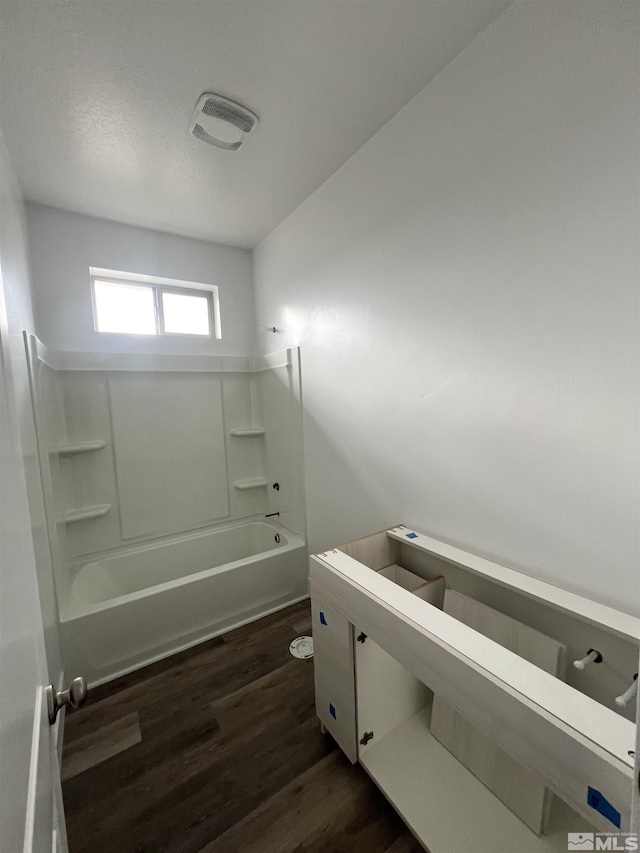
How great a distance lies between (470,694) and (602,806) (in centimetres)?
26

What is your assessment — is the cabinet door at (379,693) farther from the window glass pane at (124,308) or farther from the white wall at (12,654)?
the window glass pane at (124,308)

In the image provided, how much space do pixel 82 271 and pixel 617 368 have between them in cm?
297

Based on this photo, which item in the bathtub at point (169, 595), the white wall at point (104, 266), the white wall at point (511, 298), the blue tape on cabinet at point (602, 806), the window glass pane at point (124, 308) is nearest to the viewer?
the blue tape on cabinet at point (602, 806)

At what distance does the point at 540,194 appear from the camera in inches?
41.9

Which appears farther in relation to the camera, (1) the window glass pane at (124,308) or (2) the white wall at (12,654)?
(1) the window glass pane at (124,308)

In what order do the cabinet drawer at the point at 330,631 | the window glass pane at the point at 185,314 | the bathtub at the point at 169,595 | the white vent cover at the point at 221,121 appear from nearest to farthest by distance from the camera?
the cabinet drawer at the point at 330,631 < the white vent cover at the point at 221,121 < the bathtub at the point at 169,595 < the window glass pane at the point at 185,314

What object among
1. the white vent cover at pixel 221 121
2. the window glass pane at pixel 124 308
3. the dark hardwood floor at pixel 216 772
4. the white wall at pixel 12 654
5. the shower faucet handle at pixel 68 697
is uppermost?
the white vent cover at pixel 221 121

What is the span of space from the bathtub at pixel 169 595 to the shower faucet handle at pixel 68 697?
4.21ft

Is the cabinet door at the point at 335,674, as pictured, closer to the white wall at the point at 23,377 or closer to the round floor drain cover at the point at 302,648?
the round floor drain cover at the point at 302,648

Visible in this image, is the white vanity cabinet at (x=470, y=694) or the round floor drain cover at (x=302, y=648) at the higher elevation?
the white vanity cabinet at (x=470, y=694)

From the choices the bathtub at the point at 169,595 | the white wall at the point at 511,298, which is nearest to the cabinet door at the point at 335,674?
the white wall at the point at 511,298

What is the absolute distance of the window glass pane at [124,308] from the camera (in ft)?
8.00

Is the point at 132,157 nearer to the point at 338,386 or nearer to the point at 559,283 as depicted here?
the point at 338,386

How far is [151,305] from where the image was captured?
2.63m
